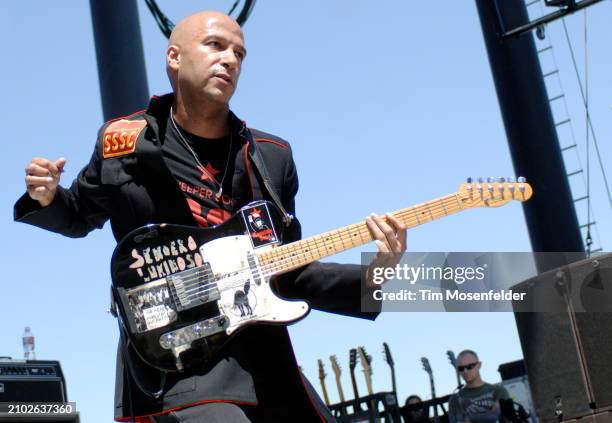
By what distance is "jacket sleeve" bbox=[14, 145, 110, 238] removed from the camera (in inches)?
129

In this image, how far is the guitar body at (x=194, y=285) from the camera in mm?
3100

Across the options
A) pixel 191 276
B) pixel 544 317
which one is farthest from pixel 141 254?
pixel 544 317

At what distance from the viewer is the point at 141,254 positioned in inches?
125

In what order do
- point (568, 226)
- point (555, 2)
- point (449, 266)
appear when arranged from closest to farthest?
1. point (449, 266)
2. point (555, 2)
3. point (568, 226)

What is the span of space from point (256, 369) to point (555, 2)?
7115mm

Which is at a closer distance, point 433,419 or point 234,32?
point 234,32

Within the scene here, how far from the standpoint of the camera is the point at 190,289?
3.17 m

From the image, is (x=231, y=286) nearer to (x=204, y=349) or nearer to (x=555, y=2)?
(x=204, y=349)

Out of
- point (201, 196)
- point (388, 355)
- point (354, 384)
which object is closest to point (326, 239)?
point (201, 196)

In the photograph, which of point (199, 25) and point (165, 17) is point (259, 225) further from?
point (165, 17)

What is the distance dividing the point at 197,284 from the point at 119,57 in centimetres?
462

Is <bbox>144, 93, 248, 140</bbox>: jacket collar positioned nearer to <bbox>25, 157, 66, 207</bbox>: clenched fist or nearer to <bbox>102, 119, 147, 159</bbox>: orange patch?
<bbox>102, 119, 147, 159</bbox>: orange patch

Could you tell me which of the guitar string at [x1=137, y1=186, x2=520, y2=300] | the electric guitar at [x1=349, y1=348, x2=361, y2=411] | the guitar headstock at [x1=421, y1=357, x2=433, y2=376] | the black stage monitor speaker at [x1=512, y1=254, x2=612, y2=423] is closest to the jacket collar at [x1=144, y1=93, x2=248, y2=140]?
the guitar string at [x1=137, y1=186, x2=520, y2=300]

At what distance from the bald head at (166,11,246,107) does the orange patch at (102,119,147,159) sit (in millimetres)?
198
